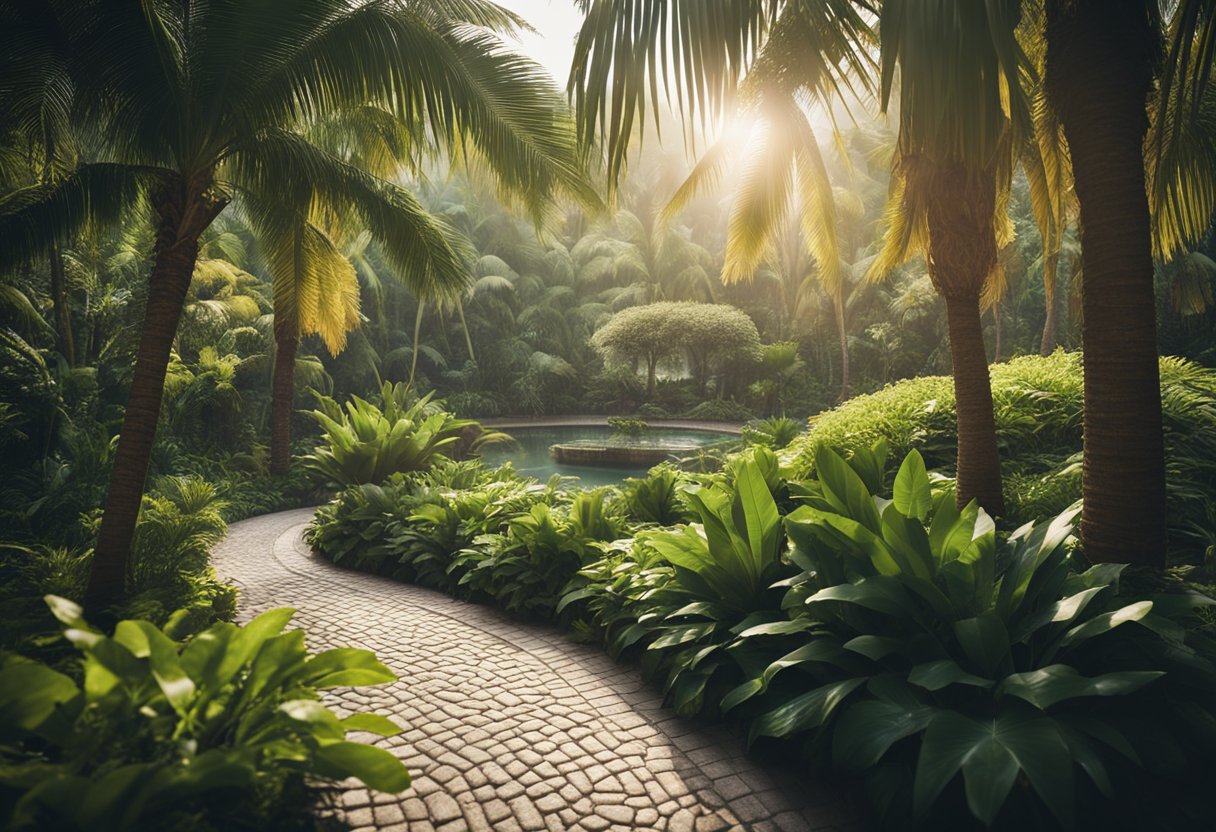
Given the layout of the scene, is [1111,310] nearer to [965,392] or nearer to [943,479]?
[965,392]

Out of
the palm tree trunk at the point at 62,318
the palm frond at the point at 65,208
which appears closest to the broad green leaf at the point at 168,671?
the palm frond at the point at 65,208

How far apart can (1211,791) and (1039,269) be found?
20.8m

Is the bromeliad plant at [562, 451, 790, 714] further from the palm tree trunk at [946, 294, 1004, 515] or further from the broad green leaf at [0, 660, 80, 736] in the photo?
the broad green leaf at [0, 660, 80, 736]

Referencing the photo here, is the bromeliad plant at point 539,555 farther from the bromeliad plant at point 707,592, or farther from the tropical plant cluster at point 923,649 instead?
the bromeliad plant at point 707,592

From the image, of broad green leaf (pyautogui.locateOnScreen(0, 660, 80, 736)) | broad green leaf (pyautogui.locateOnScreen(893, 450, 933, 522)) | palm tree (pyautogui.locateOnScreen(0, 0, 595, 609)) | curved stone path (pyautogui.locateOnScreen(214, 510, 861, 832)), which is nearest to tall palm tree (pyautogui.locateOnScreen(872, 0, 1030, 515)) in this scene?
broad green leaf (pyautogui.locateOnScreen(893, 450, 933, 522))

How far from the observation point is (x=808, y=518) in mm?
2939

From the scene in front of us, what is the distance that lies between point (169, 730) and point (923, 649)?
8.26ft

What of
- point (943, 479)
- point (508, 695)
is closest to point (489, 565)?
point (508, 695)

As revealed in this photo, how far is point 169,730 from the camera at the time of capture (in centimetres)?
169

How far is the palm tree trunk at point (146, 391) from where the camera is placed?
375 centimetres

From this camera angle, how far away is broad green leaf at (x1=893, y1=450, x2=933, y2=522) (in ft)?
9.63

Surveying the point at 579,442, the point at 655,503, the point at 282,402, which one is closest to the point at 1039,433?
the point at 655,503

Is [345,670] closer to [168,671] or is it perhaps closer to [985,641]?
[168,671]

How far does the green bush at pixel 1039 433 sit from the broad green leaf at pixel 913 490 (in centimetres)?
64
